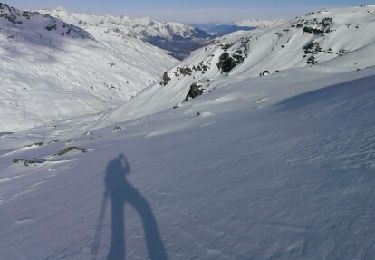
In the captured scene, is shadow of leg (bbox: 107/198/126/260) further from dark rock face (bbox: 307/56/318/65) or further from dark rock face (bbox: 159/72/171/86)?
dark rock face (bbox: 159/72/171/86)

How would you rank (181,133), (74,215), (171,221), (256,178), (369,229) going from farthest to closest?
(181,133) → (74,215) → (256,178) → (171,221) → (369,229)

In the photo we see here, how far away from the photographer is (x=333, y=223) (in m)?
5.54

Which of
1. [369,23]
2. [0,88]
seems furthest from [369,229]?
[0,88]

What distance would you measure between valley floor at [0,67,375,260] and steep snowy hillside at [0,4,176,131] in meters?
94.5

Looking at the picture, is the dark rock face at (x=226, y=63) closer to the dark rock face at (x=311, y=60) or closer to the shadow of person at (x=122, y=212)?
the dark rock face at (x=311, y=60)

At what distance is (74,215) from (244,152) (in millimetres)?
4067

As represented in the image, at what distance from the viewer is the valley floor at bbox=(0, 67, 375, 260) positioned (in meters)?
5.74

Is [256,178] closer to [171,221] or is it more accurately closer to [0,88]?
[171,221]

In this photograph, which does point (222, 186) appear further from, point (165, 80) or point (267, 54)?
point (165, 80)

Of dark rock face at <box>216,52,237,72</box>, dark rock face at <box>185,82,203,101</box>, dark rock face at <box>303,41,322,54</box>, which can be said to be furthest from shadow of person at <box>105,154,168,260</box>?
dark rock face at <box>216,52,237,72</box>

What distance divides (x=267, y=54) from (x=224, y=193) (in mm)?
41538


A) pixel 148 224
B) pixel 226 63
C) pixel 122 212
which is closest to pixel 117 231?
pixel 148 224

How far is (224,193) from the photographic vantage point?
784 centimetres

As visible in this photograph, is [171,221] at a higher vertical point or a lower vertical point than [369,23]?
lower
